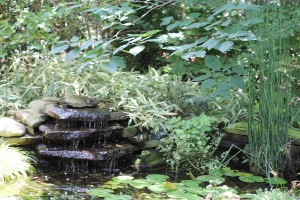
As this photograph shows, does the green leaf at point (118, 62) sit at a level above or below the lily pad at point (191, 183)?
above

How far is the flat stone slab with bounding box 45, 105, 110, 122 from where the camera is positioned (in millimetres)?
3885

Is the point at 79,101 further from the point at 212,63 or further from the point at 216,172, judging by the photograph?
the point at 212,63

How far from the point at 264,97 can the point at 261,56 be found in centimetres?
31

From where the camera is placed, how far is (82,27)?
6.65m

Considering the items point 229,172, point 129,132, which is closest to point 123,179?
point 129,132

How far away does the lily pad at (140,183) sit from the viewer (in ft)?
10.3

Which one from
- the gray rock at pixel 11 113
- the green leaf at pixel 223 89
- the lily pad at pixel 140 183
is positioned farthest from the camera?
the gray rock at pixel 11 113

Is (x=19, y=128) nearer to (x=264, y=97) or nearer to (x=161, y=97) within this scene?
(x=161, y=97)

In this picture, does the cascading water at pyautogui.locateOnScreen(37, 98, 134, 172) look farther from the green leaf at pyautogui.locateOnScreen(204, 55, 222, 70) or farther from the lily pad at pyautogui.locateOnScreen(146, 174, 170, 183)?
the green leaf at pyautogui.locateOnScreen(204, 55, 222, 70)

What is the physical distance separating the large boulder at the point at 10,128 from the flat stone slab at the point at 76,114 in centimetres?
28

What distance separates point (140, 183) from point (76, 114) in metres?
1.04

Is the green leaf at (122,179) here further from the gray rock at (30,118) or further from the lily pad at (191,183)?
the gray rock at (30,118)

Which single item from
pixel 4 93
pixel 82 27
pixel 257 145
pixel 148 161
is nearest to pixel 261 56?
pixel 257 145

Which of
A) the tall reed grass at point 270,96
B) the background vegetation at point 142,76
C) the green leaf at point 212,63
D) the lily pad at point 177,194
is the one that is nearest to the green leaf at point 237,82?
the green leaf at point 212,63
